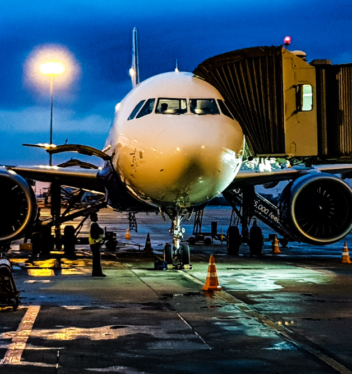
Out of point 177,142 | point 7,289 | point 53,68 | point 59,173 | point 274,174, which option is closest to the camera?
→ point 7,289

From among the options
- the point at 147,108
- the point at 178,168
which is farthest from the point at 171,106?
the point at 178,168

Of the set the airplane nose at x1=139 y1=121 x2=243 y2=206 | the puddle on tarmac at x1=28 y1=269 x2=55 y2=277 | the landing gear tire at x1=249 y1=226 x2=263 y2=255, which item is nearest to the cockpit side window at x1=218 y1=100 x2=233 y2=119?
the airplane nose at x1=139 y1=121 x2=243 y2=206

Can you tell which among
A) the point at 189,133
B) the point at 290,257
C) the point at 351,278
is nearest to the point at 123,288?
the point at 189,133

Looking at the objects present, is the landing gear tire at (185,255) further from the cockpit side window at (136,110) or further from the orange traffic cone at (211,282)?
the orange traffic cone at (211,282)

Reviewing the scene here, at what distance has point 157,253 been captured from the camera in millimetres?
21641

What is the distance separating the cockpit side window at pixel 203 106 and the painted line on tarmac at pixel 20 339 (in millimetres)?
5862

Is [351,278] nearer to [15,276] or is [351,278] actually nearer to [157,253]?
[15,276]

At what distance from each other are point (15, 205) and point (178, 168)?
647cm

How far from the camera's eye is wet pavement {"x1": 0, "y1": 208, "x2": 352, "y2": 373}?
21.2 ft

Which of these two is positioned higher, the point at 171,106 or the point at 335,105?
the point at 335,105

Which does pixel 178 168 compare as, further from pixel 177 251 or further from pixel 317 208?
pixel 317 208

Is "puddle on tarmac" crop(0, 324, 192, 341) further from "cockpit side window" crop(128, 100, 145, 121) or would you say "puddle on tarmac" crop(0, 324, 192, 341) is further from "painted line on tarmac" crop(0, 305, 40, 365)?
"cockpit side window" crop(128, 100, 145, 121)

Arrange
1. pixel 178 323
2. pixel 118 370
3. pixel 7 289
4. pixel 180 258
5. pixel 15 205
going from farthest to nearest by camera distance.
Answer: pixel 15 205 → pixel 180 258 → pixel 7 289 → pixel 178 323 → pixel 118 370

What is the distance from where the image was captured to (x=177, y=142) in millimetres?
13016
